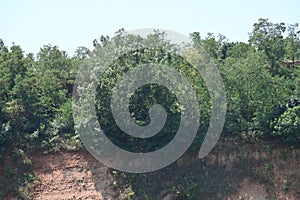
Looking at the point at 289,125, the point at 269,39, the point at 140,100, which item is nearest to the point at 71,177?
the point at 140,100

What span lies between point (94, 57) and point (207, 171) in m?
4.85

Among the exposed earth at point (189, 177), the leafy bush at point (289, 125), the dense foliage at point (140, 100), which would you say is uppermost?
the dense foliage at point (140, 100)

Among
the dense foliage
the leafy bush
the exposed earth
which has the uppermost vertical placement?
the dense foliage

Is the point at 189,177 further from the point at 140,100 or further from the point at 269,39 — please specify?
the point at 269,39

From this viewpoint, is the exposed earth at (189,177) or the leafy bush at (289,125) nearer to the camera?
the exposed earth at (189,177)

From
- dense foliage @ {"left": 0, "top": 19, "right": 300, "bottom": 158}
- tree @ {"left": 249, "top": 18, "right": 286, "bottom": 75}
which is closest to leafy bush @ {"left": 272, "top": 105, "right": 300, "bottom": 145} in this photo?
dense foliage @ {"left": 0, "top": 19, "right": 300, "bottom": 158}

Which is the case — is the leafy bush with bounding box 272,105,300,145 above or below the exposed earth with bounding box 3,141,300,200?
above

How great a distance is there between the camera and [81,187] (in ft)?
39.5

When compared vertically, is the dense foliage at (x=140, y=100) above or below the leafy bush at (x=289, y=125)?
above

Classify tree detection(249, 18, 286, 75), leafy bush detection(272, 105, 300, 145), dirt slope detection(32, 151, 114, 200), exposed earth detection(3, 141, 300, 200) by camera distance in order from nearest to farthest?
exposed earth detection(3, 141, 300, 200), dirt slope detection(32, 151, 114, 200), leafy bush detection(272, 105, 300, 145), tree detection(249, 18, 286, 75)

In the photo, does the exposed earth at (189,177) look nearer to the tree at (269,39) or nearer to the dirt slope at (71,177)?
the dirt slope at (71,177)

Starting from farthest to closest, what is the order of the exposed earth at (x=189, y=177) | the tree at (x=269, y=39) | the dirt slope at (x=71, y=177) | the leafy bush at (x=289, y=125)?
1. the tree at (x=269, y=39)
2. the leafy bush at (x=289, y=125)
3. the dirt slope at (x=71, y=177)
4. the exposed earth at (x=189, y=177)

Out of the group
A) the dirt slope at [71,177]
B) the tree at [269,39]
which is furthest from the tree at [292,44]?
the dirt slope at [71,177]

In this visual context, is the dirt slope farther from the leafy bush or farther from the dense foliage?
the leafy bush
